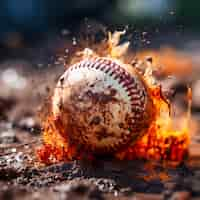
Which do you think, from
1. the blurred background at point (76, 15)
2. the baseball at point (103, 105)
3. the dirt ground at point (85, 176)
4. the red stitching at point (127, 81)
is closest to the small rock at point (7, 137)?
the dirt ground at point (85, 176)

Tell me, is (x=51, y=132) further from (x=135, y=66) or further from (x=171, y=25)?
(x=171, y=25)

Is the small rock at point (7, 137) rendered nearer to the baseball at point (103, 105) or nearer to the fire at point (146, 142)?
the fire at point (146, 142)

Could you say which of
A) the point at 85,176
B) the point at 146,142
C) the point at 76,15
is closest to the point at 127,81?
the point at 146,142

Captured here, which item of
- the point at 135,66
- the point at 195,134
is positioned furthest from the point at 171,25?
the point at 135,66

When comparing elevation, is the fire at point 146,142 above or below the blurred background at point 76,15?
below

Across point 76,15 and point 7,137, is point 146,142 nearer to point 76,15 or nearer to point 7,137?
point 7,137

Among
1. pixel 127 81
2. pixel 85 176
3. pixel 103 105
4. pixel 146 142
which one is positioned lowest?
pixel 85 176
